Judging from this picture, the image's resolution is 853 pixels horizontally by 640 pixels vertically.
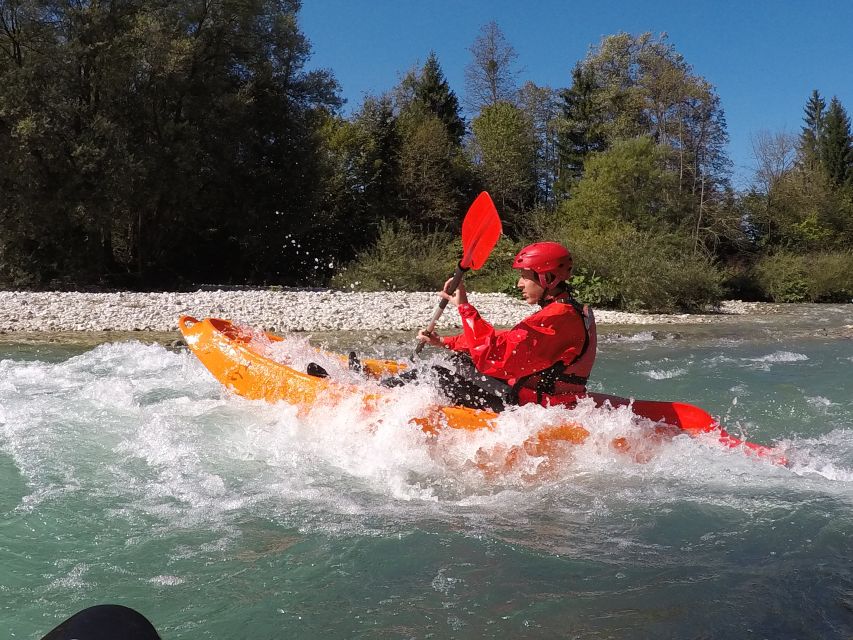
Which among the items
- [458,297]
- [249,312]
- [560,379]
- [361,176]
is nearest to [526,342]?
[560,379]

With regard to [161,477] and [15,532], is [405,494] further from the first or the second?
[15,532]

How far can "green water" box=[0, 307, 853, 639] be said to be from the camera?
9.01 feet

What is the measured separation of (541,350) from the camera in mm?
4316

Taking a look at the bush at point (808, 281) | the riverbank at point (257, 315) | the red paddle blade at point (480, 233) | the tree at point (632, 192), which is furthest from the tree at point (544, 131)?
the red paddle blade at point (480, 233)

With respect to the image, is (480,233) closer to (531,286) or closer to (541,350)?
(531,286)

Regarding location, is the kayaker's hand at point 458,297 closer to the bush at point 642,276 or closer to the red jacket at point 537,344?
the red jacket at point 537,344

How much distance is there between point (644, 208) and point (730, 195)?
465 cm

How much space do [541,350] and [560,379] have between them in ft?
0.75

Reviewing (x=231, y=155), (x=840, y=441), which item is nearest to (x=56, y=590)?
(x=840, y=441)

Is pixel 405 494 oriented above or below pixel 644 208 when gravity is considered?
below

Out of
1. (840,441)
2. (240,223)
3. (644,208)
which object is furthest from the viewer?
(644,208)

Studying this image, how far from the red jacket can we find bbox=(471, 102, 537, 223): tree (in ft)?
71.8

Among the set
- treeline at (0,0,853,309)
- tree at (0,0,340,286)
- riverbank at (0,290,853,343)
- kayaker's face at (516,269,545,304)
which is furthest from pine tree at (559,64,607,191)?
kayaker's face at (516,269,545,304)

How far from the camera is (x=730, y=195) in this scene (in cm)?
2447
